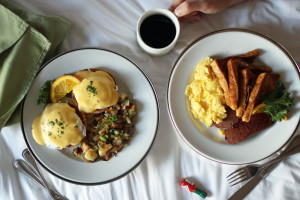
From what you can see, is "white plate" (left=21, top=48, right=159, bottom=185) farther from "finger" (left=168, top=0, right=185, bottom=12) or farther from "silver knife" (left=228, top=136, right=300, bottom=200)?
"silver knife" (left=228, top=136, right=300, bottom=200)

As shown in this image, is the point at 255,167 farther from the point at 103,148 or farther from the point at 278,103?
the point at 103,148

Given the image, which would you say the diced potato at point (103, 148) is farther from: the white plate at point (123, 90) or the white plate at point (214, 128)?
the white plate at point (214, 128)

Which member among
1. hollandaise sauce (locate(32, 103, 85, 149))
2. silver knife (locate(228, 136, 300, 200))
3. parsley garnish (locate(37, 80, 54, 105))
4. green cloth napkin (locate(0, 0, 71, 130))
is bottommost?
silver knife (locate(228, 136, 300, 200))

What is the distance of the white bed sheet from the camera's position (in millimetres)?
1399

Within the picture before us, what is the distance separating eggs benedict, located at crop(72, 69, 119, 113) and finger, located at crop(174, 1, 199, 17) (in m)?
0.49

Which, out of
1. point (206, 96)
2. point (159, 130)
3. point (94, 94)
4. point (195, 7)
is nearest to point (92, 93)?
point (94, 94)

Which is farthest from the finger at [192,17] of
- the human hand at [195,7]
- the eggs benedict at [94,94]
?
the eggs benedict at [94,94]

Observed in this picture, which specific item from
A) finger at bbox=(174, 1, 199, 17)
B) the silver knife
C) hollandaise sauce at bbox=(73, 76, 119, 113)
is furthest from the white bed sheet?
hollandaise sauce at bbox=(73, 76, 119, 113)

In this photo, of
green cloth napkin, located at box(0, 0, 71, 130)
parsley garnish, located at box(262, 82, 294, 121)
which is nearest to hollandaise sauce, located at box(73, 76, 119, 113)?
green cloth napkin, located at box(0, 0, 71, 130)

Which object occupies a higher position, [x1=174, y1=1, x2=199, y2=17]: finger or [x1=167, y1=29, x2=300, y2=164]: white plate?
[x1=174, y1=1, x2=199, y2=17]: finger

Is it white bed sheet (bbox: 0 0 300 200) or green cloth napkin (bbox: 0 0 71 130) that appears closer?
green cloth napkin (bbox: 0 0 71 130)

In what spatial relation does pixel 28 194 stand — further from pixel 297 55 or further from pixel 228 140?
pixel 297 55

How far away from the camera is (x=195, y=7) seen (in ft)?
4.36

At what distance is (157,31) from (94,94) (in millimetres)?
452
